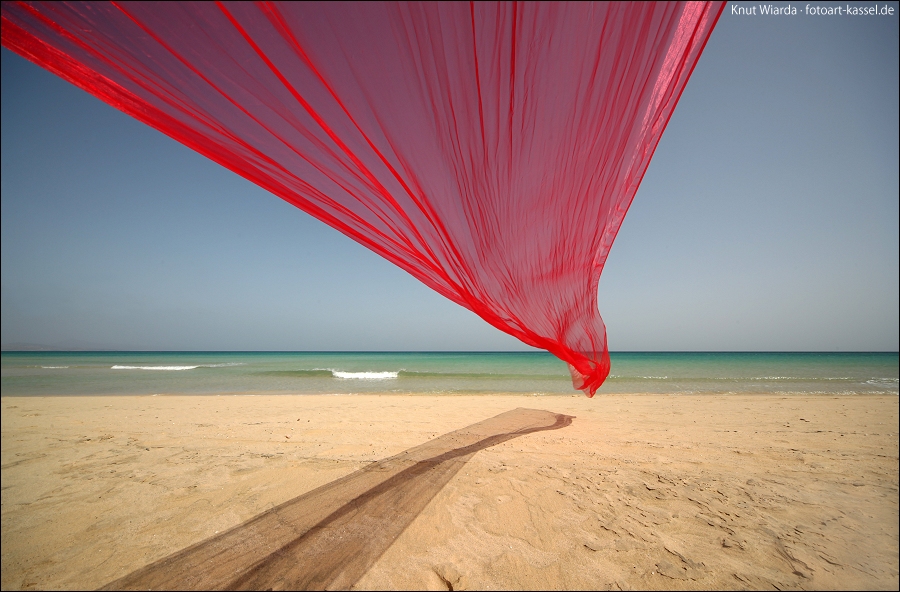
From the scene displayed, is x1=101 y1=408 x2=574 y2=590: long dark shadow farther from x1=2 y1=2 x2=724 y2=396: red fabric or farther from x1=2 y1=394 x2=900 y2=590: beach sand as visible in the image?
x1=2 y1=2 x2=724 y2=396: red fabric

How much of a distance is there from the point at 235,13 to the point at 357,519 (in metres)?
2.99

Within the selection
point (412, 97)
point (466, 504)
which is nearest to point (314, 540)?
point (466, 504)

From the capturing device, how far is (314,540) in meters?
2.39

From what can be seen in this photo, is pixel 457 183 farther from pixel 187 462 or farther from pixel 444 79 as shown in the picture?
pixel 187 462

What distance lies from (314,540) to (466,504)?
113cm

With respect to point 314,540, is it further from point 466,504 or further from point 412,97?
point 412,97

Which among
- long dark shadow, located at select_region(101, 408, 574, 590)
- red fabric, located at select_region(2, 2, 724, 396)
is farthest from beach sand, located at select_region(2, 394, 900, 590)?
red fabric, located at select_region(2, 2, 724, 396)

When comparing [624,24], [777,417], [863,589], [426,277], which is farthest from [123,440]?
[777,417]

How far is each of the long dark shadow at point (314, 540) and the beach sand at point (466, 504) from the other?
0.06 feet

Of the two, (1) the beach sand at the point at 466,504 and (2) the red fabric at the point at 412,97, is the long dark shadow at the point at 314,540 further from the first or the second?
(2) the red fabric at the point at 412,97

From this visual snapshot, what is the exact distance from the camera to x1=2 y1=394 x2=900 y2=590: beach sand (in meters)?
2.12

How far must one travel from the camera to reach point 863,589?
1.88 meters

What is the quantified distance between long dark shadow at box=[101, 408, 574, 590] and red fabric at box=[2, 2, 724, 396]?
6.11ft

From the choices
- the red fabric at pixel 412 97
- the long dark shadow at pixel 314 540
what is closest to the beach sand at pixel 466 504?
the long dark shadow at pixel 314 540
